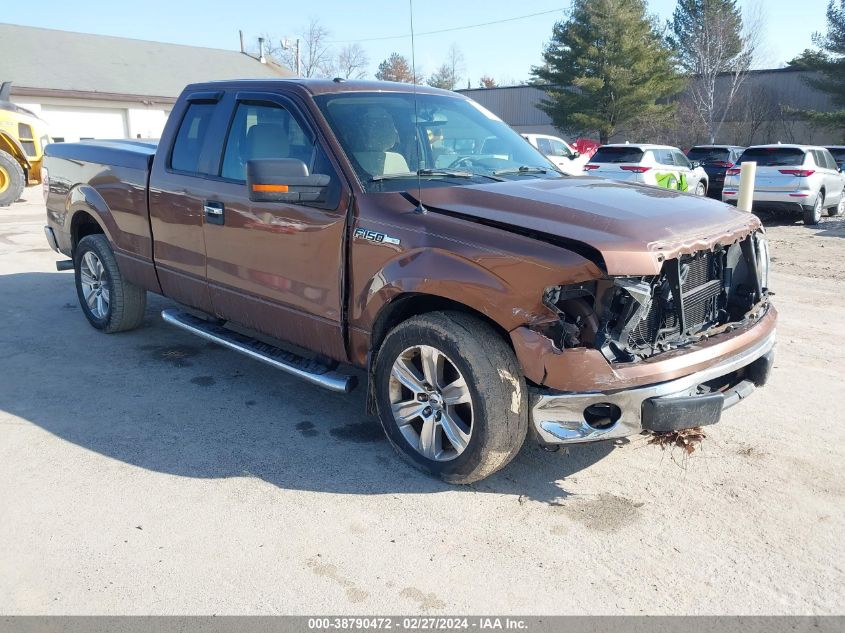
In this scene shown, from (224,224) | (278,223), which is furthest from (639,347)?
(224,224)

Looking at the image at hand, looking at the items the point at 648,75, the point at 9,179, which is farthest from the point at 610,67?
the point at 9,179

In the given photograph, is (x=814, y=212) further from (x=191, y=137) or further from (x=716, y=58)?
(x=716, y=58)

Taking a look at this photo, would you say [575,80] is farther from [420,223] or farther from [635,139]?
[420,223]

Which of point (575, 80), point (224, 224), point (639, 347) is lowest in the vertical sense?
point (639, 347)

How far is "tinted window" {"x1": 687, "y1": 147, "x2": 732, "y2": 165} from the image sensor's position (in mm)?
21591

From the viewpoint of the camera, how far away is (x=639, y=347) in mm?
3301

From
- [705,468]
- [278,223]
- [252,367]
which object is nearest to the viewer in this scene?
[705,468]

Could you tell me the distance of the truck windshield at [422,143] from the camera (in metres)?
4.07

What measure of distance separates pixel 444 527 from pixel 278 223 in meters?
2.01

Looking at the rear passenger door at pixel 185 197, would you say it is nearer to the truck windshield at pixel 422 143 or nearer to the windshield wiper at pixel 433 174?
the truck windshield at pixel 422 143

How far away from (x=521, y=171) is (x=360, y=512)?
7.58ft

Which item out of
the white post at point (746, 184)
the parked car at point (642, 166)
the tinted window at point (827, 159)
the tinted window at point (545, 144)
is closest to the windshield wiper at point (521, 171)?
the white post at point (746, 184)

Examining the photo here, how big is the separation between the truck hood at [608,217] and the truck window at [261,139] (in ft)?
3.20

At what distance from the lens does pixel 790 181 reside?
14.7 m
